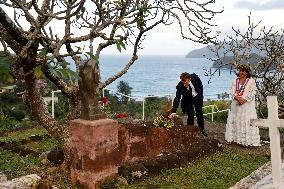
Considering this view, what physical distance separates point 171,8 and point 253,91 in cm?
330

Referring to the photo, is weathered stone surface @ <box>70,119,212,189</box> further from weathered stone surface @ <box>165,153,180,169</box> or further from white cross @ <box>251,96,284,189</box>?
white cross @ <box>251,96,284,189</box>

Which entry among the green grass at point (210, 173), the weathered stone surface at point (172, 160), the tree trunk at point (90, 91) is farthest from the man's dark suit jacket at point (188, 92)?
the tree trunk at point (90, 91)

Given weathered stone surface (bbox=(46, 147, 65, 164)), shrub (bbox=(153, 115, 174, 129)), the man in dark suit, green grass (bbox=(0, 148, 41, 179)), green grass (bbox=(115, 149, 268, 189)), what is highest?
the man in dark suit

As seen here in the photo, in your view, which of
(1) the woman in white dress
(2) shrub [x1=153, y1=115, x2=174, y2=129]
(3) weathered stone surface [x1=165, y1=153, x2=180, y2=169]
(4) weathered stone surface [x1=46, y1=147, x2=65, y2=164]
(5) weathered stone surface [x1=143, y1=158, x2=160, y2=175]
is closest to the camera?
(5) weathered stone surface [x1=143, y1=158, x2=160, y2=175]

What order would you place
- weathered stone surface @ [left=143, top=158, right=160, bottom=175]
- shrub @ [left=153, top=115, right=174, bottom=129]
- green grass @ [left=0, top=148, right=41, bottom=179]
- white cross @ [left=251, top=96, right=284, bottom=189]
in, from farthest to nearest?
shrub @ [left=153, top=115, right=174, bottom=129], green grass @ [left=0, top=148, right=41, bottom=179], weathered stone surface @ [left=143, top=158, right=160, bottom=175], white cross @ [left=251, top=96, right=284, bottom=189]

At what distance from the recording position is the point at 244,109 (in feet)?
32.7

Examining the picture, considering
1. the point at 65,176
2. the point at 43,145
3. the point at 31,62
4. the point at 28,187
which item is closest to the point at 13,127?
the point at 43,145

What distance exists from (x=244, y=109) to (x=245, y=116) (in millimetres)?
178

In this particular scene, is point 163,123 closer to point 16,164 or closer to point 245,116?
point 245,116

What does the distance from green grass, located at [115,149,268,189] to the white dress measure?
93cm

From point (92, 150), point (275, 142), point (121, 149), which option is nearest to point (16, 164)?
point (121, 149)

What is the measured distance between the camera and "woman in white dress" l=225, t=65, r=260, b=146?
9773mm

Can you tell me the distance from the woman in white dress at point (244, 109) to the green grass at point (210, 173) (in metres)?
0.95

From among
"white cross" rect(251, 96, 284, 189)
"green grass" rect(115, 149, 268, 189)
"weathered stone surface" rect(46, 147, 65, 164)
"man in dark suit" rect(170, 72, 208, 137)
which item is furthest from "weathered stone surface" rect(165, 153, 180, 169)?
"white cross" rect(251, 96, 284, 189)
